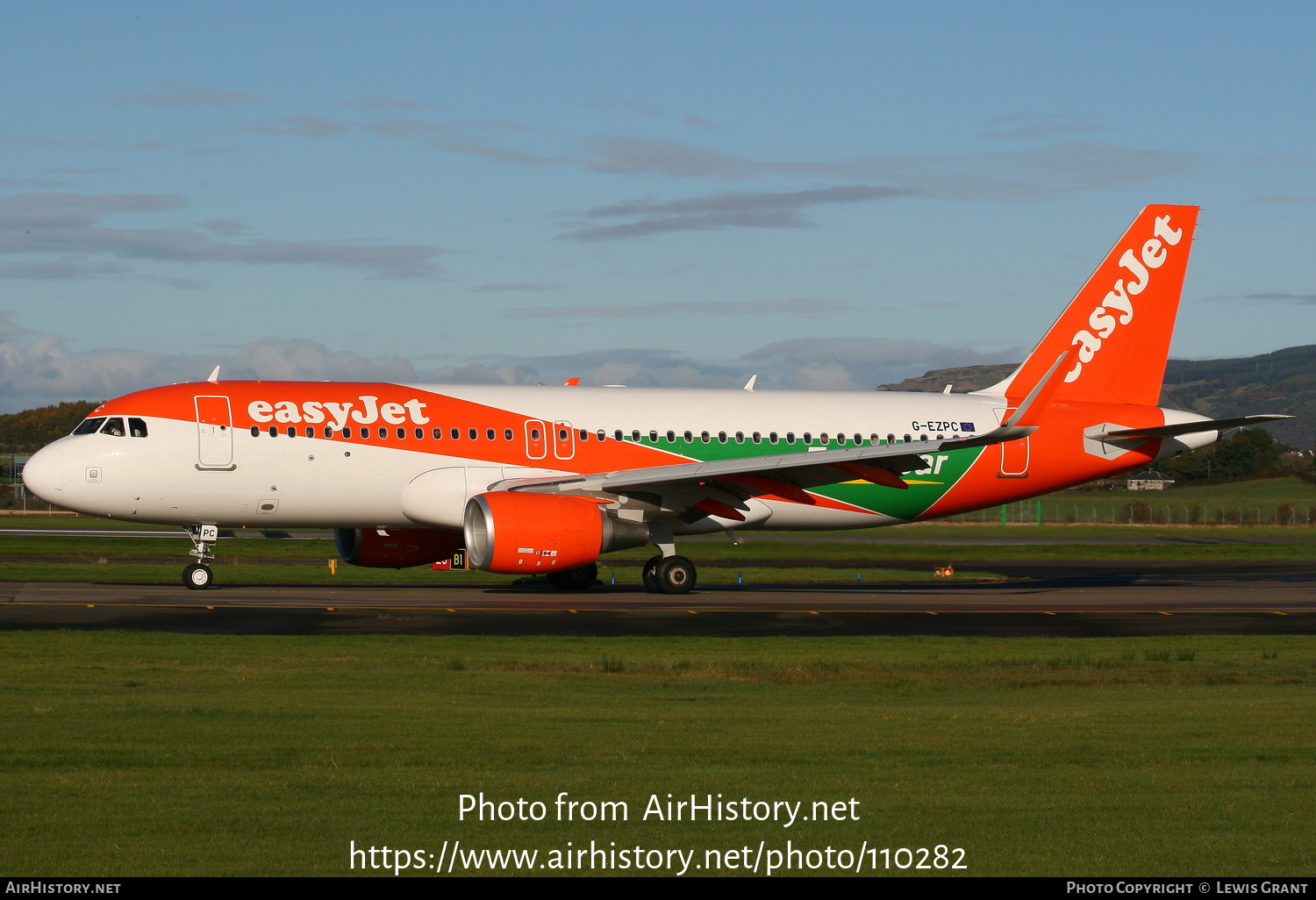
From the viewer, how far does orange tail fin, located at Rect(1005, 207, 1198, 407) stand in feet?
109

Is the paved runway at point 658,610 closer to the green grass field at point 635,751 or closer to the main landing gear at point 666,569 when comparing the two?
the main landing gear at point 666,569

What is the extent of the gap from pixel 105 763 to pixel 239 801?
186 centimetres

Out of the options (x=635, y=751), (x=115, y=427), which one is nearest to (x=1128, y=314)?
(x=115, y=427)

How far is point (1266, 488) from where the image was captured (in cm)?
9550

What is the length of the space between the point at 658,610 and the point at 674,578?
3771 millimetres

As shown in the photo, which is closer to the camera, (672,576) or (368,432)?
(368,432)

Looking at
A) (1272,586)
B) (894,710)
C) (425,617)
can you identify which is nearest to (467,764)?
(894,710)

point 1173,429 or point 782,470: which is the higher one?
point 1173,429

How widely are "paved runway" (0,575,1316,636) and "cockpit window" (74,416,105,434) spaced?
3165 millimetres

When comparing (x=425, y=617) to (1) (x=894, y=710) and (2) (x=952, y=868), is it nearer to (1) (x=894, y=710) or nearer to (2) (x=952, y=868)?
(1) (x=894, y=710)

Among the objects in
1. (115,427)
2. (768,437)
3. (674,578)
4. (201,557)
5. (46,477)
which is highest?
(115,427)

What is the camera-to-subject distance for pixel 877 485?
3112 centimetres

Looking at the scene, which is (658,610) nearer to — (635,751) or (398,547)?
(398,547)

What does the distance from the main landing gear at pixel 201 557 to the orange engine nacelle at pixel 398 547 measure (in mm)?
2844
